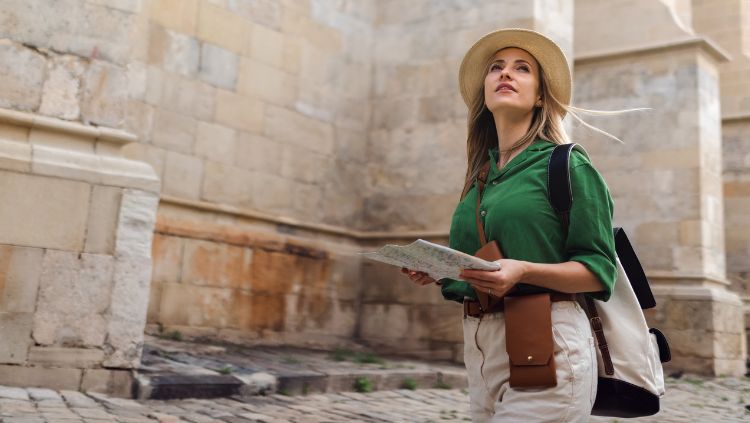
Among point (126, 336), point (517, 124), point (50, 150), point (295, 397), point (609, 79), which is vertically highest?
point (609, 79)

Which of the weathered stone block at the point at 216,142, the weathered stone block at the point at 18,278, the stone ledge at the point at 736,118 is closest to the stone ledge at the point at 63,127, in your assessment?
the weathered stone block at the point at 18,278

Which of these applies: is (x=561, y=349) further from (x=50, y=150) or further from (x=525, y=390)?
(x=50, y=150)

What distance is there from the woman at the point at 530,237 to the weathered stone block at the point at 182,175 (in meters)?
5.17

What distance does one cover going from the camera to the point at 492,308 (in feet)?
6.28

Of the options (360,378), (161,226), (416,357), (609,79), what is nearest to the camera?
(360,378)

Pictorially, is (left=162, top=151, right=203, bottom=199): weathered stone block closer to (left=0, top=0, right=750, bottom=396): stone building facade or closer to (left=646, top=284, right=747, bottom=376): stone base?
(left=0, top=0, right=750, bottom=396): stone building facade

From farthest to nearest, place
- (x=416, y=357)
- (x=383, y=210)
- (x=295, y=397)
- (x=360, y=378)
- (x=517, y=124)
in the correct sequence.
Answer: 1. (x=383, y=210)
2. (x=416, y=357)
3. (x=360, y=378)
4. (x=295, y=397)
5. (x=517, y=124)

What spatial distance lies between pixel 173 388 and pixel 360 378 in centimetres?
158

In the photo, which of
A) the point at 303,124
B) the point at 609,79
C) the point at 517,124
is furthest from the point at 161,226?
the point at 609,79

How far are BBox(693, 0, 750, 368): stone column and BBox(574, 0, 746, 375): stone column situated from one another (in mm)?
2025

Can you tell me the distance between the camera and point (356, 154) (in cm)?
881

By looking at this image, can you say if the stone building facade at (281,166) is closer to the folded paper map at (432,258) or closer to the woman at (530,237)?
the woman at (530,237)

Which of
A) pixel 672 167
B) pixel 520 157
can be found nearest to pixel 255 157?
pixel 672 167

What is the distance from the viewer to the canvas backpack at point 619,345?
1.82 metres
